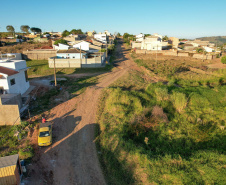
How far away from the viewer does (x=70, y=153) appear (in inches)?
432

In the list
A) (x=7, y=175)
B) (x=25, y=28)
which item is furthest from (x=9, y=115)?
(x=25, y=28)

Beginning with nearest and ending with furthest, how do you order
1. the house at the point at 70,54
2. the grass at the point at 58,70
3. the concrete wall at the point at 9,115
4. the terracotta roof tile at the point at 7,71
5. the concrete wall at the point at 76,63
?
the concrete wall at the point at 9,115, the terracotta roof tile at the point at 7,71, the grass at the point at 58,70, the concrete wall at the point at 76,63, the house at the point at 70,54

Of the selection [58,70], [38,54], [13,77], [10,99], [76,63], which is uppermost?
[38,54]

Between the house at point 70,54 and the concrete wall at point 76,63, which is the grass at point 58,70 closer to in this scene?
the concrete wall at point 76,63

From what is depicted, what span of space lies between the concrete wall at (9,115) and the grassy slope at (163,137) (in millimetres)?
7338

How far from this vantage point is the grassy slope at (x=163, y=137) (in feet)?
28.5

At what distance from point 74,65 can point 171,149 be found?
27237 millimetres

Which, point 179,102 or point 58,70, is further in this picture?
point 58,70

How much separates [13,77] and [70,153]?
12.6 meters

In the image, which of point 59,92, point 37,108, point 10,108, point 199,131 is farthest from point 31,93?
point 199,131

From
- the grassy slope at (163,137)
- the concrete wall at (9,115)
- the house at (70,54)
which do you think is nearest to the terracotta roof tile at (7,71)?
the concrete wall at (9,115)

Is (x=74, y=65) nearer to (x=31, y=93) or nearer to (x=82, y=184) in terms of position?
(x=31, y=93)

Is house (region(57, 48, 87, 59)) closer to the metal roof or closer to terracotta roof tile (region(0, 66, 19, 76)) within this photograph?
terracotta roof tile (region(0, 66, 19, 76))

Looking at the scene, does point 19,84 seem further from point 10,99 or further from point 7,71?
point 10,99
